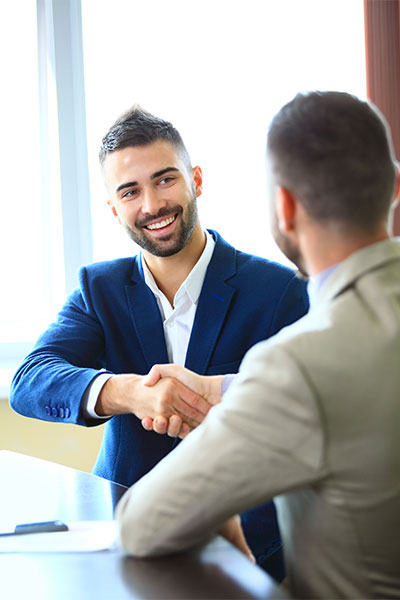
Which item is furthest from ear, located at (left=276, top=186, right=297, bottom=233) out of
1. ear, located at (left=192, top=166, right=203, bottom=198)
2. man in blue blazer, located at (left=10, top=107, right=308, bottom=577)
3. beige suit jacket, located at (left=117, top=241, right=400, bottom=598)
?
ear, located at (left=192, top=166, right=203, bottom=198)

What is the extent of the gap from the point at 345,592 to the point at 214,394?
0.94m

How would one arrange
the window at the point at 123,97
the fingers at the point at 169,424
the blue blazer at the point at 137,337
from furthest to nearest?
the window at the point at 123,97
the blue blazer at the point at 137,337
the fingers at the point at 169,424

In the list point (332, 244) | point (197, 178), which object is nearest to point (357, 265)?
point (332, 244)

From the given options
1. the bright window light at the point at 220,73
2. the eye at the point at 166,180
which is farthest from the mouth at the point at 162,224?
the bright window light at the point at 220,73

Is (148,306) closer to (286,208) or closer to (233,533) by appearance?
(233,533)

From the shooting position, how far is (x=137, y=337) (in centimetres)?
215

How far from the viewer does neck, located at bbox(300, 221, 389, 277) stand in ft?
3.20

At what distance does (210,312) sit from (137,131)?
0.63 m

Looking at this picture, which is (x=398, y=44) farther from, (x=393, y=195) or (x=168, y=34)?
(x=393, y=195)

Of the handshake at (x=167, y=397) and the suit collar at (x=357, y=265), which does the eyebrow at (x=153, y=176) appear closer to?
the handshake at (x=167, y=397)

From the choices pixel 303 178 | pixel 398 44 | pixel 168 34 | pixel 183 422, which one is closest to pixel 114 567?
pixel 303 178

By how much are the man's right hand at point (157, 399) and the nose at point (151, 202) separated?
624mm

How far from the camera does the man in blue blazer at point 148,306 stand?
80.1 inches

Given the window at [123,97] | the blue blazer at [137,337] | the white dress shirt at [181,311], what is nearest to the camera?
the blue blazer at [137,337]
